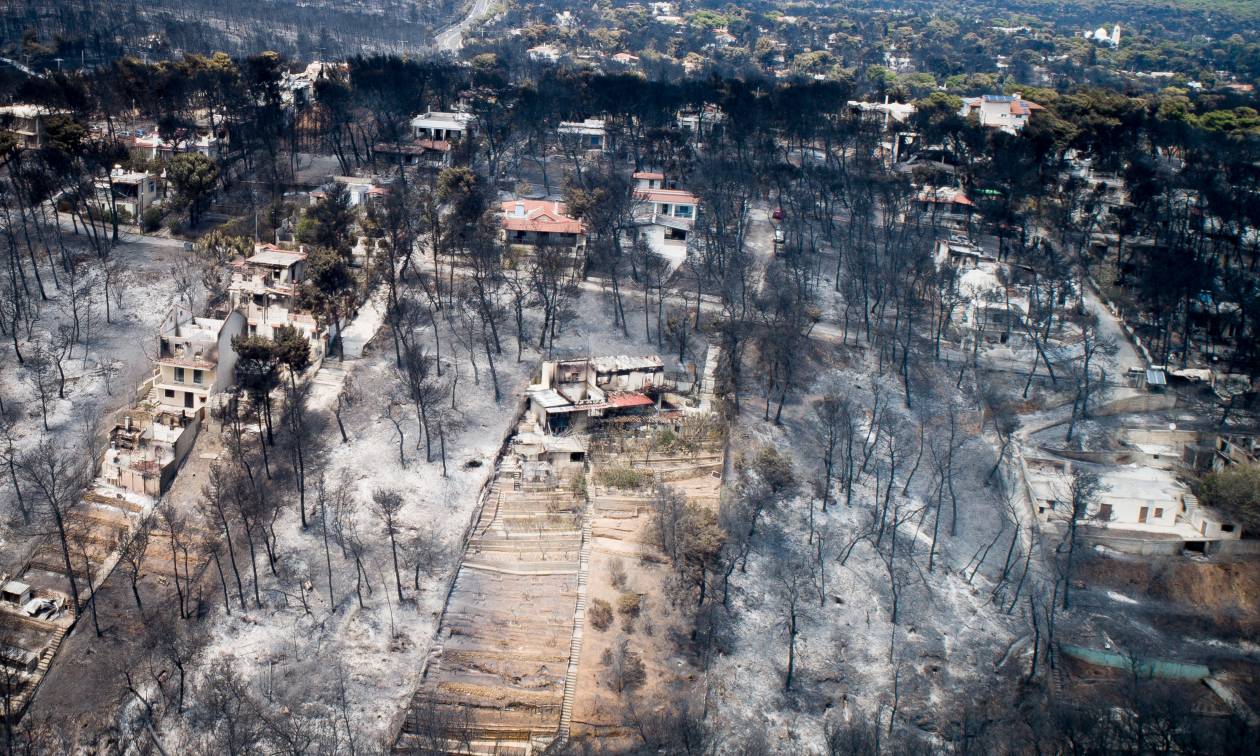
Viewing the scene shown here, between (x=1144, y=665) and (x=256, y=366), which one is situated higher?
(x=256, y=366)

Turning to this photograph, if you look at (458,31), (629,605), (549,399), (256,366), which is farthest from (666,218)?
(458,31)

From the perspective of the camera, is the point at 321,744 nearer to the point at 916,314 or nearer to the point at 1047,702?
the point at 1047,702

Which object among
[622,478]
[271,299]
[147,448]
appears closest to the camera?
[147,448]

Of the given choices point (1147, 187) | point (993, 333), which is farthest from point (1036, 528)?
point (1147, 187)

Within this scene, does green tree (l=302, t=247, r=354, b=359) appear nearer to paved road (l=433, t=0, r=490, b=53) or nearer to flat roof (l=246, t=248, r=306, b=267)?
flat roof (l=246, t=248, r=306, b=267)

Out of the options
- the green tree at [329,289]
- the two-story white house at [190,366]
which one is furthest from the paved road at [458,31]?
the two-story white house at [190,366]

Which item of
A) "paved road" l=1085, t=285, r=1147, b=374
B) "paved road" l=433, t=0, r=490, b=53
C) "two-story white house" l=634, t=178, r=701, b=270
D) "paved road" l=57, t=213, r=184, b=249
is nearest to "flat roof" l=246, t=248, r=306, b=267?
"paved road" l=57, t=213, r=184, b=249

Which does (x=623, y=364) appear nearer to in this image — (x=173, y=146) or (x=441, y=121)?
(x=173, y=146)

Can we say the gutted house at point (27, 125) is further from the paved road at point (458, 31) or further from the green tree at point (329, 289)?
the paved road at point (458, 31)

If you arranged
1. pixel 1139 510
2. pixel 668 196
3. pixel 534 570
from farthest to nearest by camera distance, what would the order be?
pixel 668 196 < pixel 1139 510 < pixel 534 570
